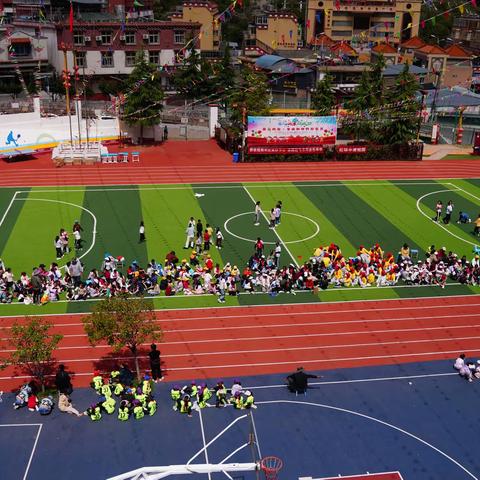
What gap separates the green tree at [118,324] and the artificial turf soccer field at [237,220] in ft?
19.8

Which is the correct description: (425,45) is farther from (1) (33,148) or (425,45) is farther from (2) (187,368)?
(2) (187,368)

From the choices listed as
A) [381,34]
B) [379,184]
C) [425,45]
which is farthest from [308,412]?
[381,34]

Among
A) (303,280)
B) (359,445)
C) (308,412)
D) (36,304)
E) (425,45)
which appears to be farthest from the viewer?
(425,45)

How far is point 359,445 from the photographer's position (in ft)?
59.2

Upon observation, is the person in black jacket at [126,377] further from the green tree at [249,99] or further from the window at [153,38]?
the window at [153,38]

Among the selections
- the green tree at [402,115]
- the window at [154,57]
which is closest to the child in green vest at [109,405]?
the green tree at [402,115]

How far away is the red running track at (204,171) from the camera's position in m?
42.0

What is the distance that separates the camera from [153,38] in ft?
232

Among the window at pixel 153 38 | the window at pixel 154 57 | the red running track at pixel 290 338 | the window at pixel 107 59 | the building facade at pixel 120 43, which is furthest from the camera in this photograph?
the window at pixel 154 57

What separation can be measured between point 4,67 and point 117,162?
99.4 feet

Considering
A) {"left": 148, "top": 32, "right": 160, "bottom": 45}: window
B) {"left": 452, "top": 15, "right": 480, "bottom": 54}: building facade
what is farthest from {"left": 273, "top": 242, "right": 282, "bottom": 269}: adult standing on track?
{"left": 452, "top": 15, "right": 480, "bottom": 54}: building facade

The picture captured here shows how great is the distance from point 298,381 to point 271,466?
12.4 ft

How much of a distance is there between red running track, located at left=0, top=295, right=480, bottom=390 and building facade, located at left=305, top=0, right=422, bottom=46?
81.0 metres

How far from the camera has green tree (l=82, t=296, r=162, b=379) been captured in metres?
19.0
